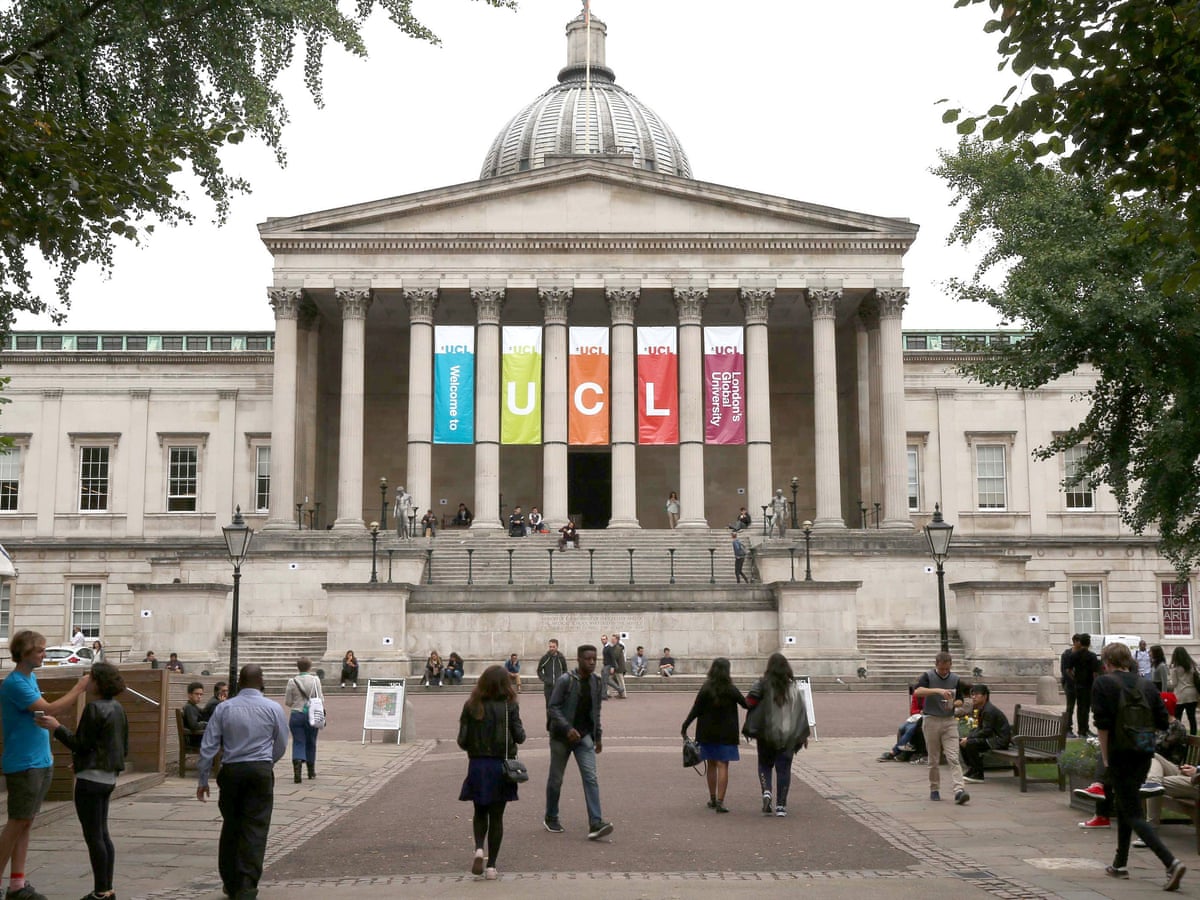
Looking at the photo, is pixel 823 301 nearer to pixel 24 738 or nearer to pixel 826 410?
pixel 826 410

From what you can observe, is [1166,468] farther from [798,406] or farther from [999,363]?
[798,406]

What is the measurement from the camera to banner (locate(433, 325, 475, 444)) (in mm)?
45969

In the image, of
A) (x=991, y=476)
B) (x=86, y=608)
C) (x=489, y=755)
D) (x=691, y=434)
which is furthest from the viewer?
(x=991, y=476)

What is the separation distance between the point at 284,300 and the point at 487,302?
7.17 metres

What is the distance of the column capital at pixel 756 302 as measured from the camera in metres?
47.7

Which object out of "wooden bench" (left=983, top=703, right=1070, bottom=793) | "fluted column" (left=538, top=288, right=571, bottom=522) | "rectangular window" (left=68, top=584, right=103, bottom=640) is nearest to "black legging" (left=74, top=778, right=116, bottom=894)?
"wooden bench" (left=983, top=703, right=1070, bottom=793)

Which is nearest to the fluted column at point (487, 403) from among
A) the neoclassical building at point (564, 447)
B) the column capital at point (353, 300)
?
the neoclassical building at point (564, 447)

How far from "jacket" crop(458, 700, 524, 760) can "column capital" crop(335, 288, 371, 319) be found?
37.5 metres

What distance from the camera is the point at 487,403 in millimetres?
47344

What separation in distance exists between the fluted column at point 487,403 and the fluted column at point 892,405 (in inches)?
541

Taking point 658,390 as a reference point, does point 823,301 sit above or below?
above

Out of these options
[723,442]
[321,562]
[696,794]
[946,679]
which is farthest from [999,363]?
[321,562]

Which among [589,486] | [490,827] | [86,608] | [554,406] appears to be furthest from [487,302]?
[490,827]

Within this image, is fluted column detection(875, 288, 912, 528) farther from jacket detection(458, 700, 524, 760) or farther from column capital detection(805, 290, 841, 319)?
jacket detection(458, 700, 524, 760)
